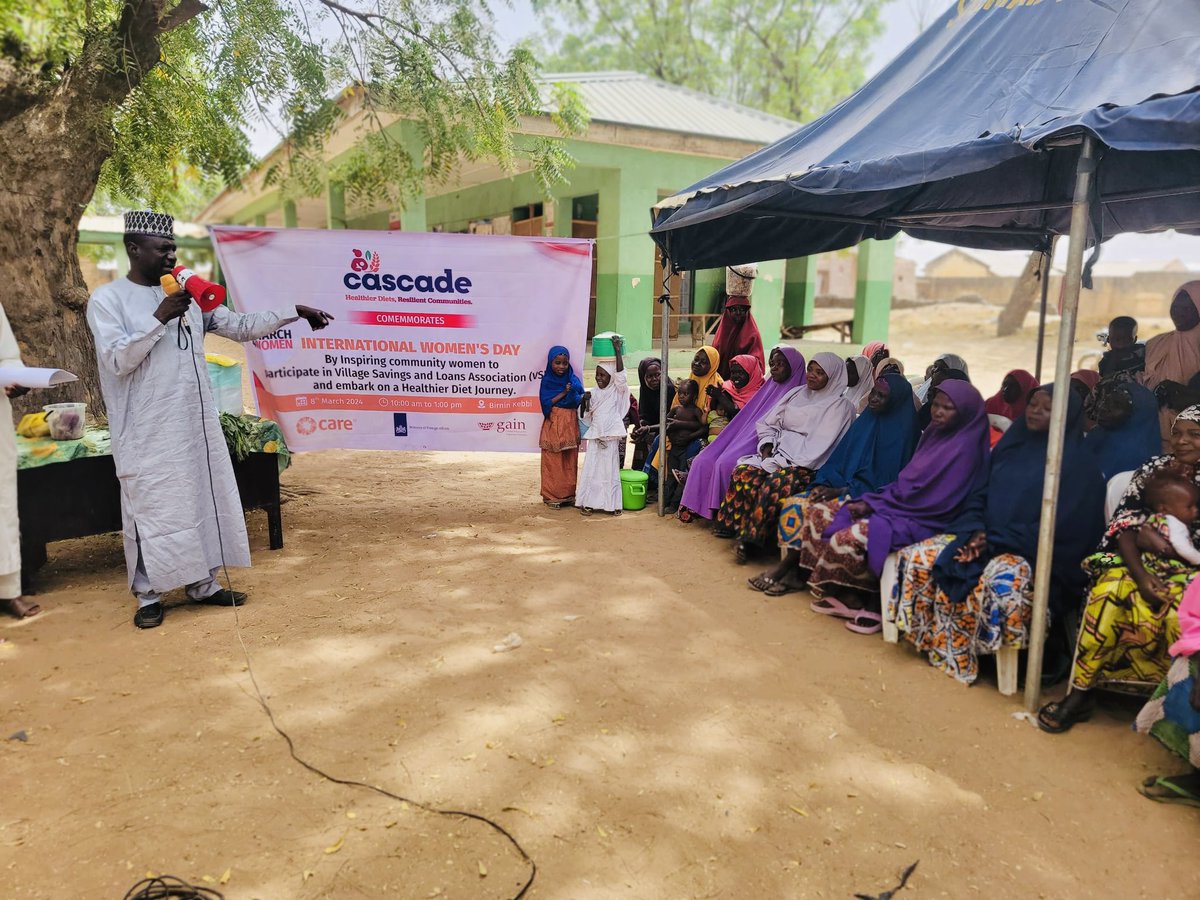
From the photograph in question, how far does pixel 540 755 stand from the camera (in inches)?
117

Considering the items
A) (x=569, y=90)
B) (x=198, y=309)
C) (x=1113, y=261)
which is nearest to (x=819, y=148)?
(x=198, y=309)

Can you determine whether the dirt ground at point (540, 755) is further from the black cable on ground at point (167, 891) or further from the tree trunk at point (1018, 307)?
the tree trunk at point (1018, 307)

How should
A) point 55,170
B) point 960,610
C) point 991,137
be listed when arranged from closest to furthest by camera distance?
point 991,137 < point 960,610 < point 55,170

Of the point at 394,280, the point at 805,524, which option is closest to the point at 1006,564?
the point at 805,524

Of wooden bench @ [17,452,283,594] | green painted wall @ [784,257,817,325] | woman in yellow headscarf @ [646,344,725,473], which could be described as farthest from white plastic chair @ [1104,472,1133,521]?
green painted wall @ [784,257,817,325]

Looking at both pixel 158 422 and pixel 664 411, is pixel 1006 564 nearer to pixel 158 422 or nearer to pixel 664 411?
pixel 664 411

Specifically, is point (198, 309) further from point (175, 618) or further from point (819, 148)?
point (819, 148)

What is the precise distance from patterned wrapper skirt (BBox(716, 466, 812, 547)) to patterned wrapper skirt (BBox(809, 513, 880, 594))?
67 centimetres

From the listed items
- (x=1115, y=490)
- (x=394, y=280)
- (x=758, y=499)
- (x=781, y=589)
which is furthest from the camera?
(x=394, y=280)

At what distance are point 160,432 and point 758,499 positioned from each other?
3.36m

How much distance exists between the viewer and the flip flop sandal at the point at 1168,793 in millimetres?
2717

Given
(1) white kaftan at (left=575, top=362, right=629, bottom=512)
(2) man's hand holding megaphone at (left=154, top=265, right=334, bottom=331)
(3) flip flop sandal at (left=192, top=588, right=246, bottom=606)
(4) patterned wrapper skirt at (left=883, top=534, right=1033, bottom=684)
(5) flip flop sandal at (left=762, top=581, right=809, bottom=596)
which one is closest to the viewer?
(4) patterned wrapper skirt at (left=883, top=534, right=1033, bottom=684)

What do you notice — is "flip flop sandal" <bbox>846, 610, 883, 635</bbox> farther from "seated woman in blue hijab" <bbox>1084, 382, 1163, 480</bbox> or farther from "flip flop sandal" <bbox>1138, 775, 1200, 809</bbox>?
"flip flop sandal" <bbox>1138, 775, 1200, 809</bbox>

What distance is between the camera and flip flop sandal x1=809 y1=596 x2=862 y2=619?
4.25 metres
